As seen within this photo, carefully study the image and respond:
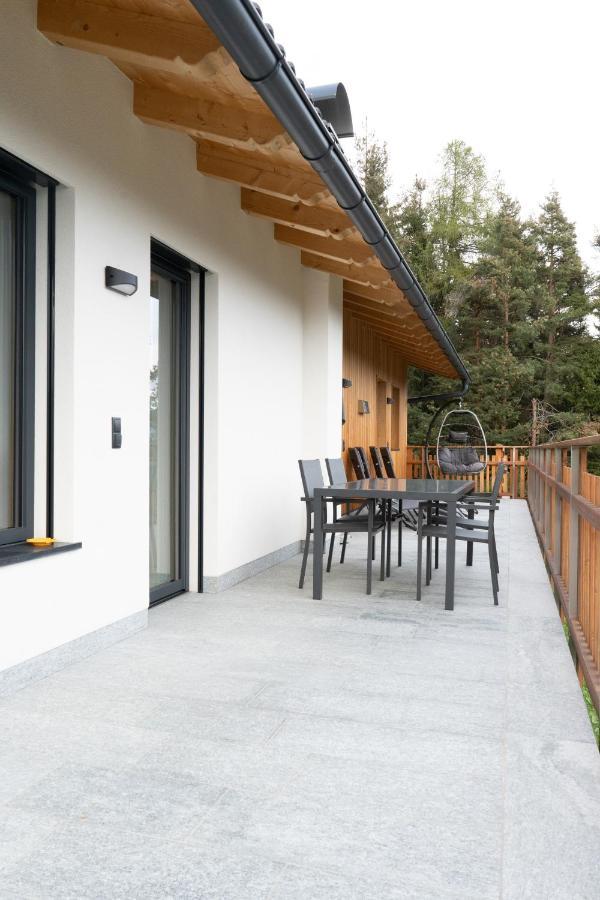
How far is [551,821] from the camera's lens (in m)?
2.06

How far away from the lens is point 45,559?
3223 mm

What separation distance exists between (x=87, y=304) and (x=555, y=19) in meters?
27.8

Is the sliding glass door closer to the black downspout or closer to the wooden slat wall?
the black downspout

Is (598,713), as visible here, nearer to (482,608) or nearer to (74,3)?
(482,608)

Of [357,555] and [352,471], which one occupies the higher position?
[352,471]

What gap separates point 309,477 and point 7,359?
271 cm

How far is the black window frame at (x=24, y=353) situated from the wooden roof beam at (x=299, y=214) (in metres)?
2.21

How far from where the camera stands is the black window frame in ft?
10.9

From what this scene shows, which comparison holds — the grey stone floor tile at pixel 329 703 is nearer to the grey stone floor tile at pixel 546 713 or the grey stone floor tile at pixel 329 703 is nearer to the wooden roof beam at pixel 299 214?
the grey stone floor tile at pixel 546 713

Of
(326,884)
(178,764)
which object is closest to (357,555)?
(178,764)

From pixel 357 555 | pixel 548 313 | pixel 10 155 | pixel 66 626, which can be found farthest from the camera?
pixel 548 313

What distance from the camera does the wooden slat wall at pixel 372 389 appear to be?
9.57 meters

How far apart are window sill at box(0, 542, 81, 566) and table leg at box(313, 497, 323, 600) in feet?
5.88

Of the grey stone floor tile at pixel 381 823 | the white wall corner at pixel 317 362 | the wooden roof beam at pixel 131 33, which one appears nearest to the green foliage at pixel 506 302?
the white wall corner at pixel 317 362
